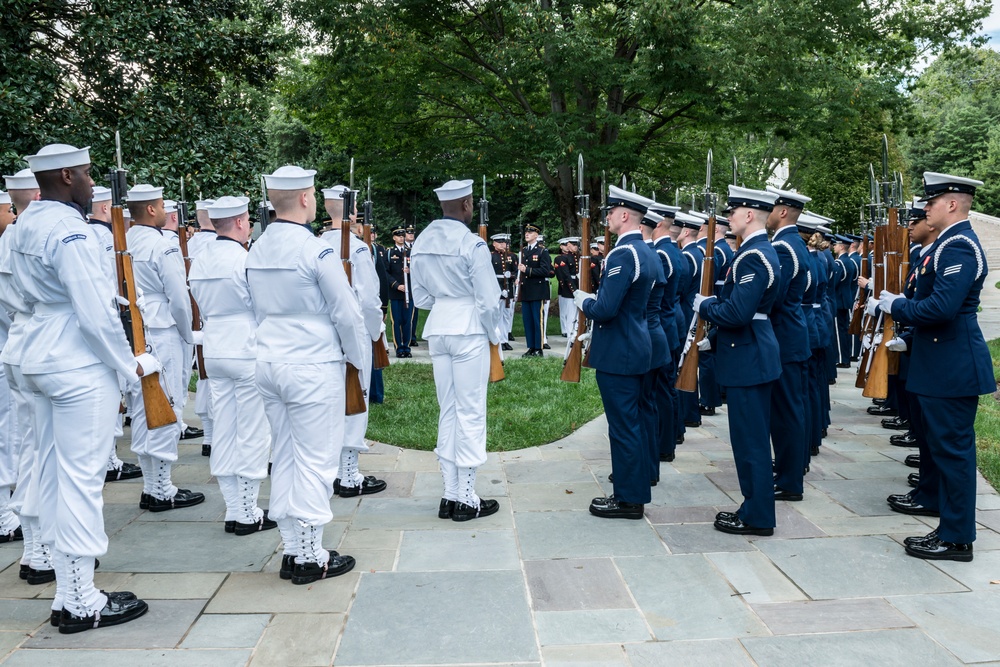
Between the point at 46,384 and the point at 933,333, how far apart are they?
4974mm

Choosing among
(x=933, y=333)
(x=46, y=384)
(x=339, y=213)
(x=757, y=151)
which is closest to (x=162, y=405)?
(x=46, y=384)

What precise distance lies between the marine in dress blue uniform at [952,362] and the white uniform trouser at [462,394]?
8.96ft

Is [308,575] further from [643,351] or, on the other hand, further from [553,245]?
[553,245]

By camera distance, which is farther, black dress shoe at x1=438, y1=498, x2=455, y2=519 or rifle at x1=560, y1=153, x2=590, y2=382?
rifle at x1=560, y1=153, x2=590, y2=382

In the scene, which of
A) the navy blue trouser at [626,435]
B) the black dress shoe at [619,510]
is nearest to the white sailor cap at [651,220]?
the navy blue trouser at [626,435]

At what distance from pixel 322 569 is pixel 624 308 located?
8.40 ft

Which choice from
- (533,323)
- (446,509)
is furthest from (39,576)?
(533,323)

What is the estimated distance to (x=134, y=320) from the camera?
178 inches

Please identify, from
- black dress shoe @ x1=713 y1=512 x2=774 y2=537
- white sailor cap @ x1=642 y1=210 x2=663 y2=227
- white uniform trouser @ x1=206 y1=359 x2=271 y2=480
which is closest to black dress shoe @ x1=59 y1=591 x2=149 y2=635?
white uniform trouser @ x1=206 y1=359 x2=271 y2=480

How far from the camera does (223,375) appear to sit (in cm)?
538

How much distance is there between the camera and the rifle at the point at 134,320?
4262mm

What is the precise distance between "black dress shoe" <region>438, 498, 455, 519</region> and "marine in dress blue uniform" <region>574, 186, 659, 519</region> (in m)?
1.01

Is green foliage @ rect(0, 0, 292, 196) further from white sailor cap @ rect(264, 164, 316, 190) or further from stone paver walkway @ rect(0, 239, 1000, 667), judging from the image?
white sailor cap @ rect(264, 164, 316, 190)

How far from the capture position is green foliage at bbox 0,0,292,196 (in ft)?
35.3
